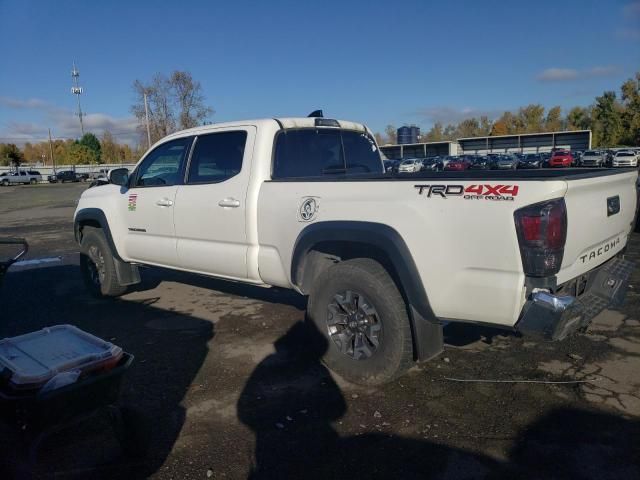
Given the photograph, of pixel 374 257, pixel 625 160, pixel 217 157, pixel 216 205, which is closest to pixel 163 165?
pixel 217 157

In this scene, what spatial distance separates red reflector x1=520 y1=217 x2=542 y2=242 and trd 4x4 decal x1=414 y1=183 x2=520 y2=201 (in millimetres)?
150

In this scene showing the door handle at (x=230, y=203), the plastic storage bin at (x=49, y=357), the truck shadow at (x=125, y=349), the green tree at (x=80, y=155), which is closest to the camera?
the plastic storage bin at (x=49, y=357)

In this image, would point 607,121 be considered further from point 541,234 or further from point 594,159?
point 541,234

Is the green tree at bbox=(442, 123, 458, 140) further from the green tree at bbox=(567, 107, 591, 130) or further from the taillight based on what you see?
the taillight

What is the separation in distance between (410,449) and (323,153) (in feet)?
9.76

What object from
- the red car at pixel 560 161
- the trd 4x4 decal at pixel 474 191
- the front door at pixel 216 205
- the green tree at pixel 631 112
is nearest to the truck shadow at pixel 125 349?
the front door at pixel 216 205

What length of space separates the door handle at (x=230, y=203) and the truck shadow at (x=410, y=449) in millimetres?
1678

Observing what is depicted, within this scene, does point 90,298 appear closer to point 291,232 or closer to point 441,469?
point 291,232

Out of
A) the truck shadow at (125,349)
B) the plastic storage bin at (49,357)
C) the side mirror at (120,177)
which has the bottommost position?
the truck shadow at (125,349)

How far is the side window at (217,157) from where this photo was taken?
15.6 feet

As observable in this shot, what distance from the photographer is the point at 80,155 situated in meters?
89.6

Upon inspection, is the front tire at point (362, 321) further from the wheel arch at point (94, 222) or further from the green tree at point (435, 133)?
the green tree at point (435, 133)

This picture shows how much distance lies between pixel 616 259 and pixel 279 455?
2.85 meters

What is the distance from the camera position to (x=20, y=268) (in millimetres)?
8914
